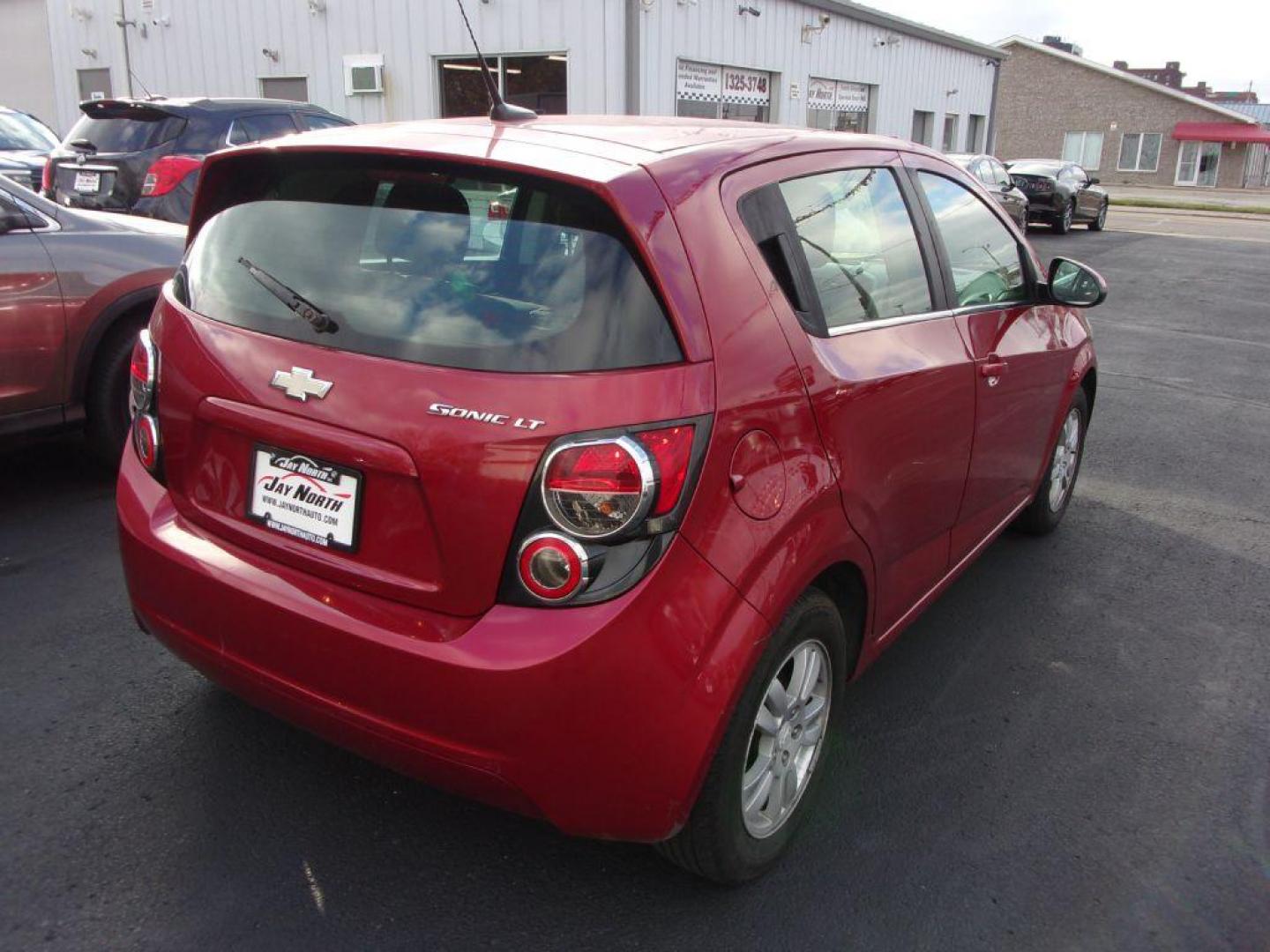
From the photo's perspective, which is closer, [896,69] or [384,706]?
[384,706]

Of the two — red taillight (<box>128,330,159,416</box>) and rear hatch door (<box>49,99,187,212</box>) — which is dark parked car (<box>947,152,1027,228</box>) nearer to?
rear hatch door (<box>49,99,187,212</box>)

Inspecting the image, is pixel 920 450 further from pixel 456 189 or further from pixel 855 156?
pixel 456 189

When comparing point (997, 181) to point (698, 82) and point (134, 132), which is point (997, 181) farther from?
point (134, 132)

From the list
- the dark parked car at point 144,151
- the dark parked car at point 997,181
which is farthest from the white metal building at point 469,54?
the dark parked car at point 144,151

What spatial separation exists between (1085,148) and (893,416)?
61600 mm

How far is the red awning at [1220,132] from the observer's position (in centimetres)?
5419

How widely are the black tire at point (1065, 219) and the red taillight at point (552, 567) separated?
76.1 feet

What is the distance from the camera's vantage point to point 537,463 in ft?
6.79

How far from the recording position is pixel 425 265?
232 centimetres

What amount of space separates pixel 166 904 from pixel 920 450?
2175mm

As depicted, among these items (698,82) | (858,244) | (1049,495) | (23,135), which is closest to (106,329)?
(858,244)

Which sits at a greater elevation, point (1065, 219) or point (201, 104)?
point (201, 104)

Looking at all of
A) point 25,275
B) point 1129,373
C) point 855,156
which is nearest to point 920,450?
point 855,156

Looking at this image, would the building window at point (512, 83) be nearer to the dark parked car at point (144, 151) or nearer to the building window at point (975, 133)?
the dark parked car at point (144, 151)
